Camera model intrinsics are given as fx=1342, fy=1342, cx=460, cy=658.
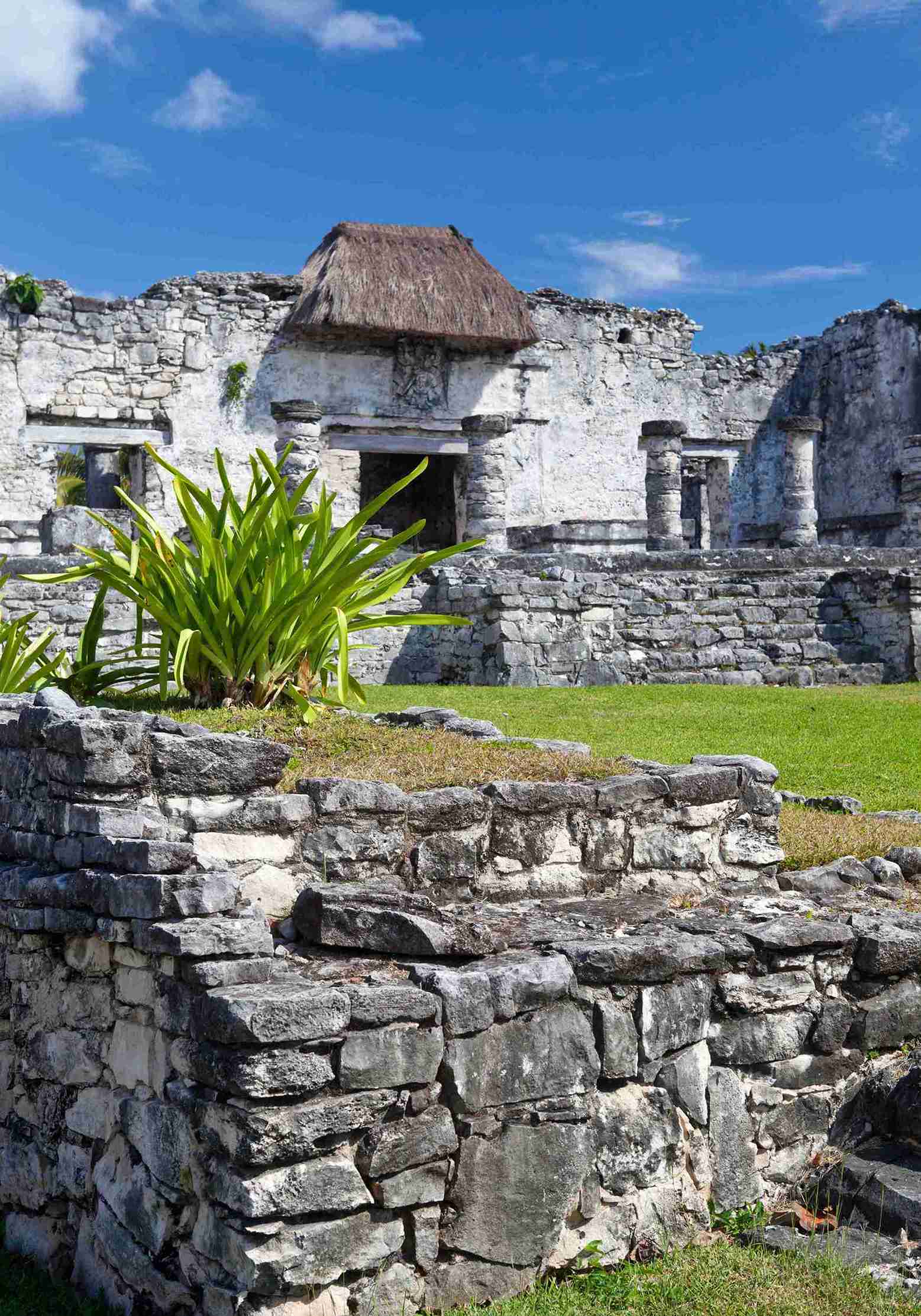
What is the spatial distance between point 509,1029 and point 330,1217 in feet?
2.09

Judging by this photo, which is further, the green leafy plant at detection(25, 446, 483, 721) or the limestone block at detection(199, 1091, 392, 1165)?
the green leafy plant at detection(25, 446, 483, 721)

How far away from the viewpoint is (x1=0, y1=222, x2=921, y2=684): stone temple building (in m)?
12.3

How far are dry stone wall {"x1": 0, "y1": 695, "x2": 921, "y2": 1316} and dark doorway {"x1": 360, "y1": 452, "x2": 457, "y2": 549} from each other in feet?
60.3

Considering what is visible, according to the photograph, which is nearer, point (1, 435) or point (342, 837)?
point (342, 837)

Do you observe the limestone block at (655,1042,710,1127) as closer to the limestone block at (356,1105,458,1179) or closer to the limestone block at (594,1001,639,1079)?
the limestone block at (594,1001,639,1079)

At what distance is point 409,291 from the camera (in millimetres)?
Result: 18797

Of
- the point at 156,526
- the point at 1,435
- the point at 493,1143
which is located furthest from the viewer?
the point at 1,435

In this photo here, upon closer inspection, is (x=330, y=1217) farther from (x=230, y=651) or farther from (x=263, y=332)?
(x=263, y=332)

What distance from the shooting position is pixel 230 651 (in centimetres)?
516

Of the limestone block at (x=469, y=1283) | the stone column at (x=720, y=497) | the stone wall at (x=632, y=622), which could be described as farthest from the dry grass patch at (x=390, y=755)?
the stone column at (x=720, y=497)

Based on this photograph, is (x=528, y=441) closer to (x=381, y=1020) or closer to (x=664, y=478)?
(x=664, y=478)

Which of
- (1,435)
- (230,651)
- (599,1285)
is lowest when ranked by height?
(599,1285)

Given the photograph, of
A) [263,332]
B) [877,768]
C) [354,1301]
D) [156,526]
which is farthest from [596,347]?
[354,1301]

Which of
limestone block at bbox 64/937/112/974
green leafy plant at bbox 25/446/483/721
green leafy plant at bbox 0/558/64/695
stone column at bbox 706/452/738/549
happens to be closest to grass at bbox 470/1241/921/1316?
limestone block at bbox 64/937/112/974
